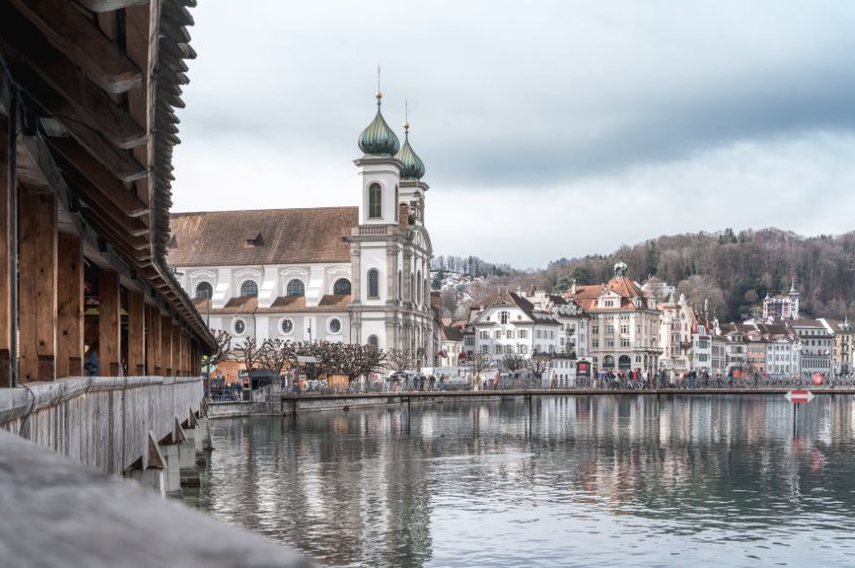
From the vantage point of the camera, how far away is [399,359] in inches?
4301

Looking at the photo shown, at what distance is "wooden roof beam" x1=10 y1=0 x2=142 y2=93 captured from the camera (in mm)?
6102

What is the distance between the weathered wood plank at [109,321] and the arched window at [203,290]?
105 metres

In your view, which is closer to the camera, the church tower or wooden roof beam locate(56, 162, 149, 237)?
wooden roof beam locate(56, 162, 149, 237)

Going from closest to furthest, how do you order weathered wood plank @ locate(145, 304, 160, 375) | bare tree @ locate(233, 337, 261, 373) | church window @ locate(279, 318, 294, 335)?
weathered wood plank @ locate(145, 304, 160, 375)
bare tree @ locate(233, 337, 261, 373)
church window @ locate(279, 318, 294, 335)

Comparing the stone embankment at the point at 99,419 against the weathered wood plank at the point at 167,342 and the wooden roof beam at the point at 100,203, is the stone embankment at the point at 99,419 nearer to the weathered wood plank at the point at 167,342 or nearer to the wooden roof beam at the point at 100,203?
the wooden roof beam at the point at 100,203

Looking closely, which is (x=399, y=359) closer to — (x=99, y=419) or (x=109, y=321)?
(x=109, y=321)

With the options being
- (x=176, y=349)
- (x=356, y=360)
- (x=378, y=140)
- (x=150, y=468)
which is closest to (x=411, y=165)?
(x=378, y=140)

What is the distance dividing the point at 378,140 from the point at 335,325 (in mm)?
18119

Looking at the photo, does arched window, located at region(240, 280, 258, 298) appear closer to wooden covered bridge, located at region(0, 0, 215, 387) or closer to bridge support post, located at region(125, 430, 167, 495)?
bridge support post, located at region(125, 430, 167, 495)

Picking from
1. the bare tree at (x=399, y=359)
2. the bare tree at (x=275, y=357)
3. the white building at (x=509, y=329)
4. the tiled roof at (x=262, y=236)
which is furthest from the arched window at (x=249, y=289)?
the white building at (x=509, y=329)

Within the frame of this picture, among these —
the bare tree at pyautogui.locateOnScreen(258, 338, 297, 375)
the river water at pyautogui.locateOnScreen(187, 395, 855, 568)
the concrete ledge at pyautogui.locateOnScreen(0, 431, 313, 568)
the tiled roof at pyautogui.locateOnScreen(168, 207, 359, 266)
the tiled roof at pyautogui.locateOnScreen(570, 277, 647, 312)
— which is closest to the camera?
the concrete ledge at pyautogui.locateOnScreen(0, 431, 313, 568)

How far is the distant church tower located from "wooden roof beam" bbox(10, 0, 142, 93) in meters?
104

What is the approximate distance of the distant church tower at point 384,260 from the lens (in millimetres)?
110750

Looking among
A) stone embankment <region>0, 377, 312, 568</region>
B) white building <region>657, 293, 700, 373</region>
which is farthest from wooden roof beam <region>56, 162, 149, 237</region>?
white building <region>657, 293, 700, 373</region>
